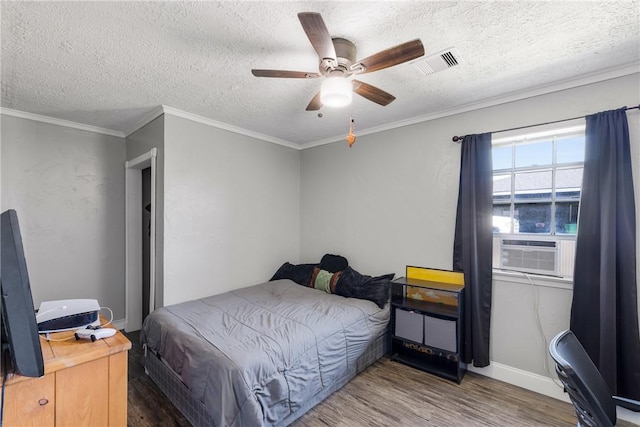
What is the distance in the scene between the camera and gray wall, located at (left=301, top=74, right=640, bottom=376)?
2.33 meters

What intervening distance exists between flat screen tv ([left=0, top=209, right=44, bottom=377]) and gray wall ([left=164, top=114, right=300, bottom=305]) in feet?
6.48

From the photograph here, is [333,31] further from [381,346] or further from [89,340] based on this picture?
[381,346]

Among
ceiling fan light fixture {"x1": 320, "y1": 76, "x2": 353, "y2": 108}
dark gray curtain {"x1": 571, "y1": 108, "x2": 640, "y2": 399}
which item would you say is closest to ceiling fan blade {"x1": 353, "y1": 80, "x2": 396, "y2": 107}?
ceiling fan light fixture {"x1": 320, "y1": 76, "x2": 353, "y2": 108}

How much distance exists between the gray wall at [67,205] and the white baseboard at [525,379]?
14.1 ft

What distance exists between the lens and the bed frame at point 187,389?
192 centimetres

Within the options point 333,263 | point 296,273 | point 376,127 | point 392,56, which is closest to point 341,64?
point 392,56

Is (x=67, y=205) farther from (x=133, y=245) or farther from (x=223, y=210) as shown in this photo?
(x=223, y=210)

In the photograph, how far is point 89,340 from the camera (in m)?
1.24

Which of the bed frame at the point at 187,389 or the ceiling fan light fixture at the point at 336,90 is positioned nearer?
the ceiling fan light fixture at the point at 336,90

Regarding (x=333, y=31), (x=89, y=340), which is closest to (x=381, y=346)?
(x=89, y=340)

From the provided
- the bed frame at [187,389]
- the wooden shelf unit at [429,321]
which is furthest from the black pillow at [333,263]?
the bed frame at [187,389]

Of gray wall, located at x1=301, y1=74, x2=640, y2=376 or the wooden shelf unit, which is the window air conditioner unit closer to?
gray wall, located at x1=301, y1=74, x2=640, y2=376

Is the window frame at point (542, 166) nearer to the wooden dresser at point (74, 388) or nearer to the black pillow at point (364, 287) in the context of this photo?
the black pillow at point (364, 287)

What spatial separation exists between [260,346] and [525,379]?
231 cm
